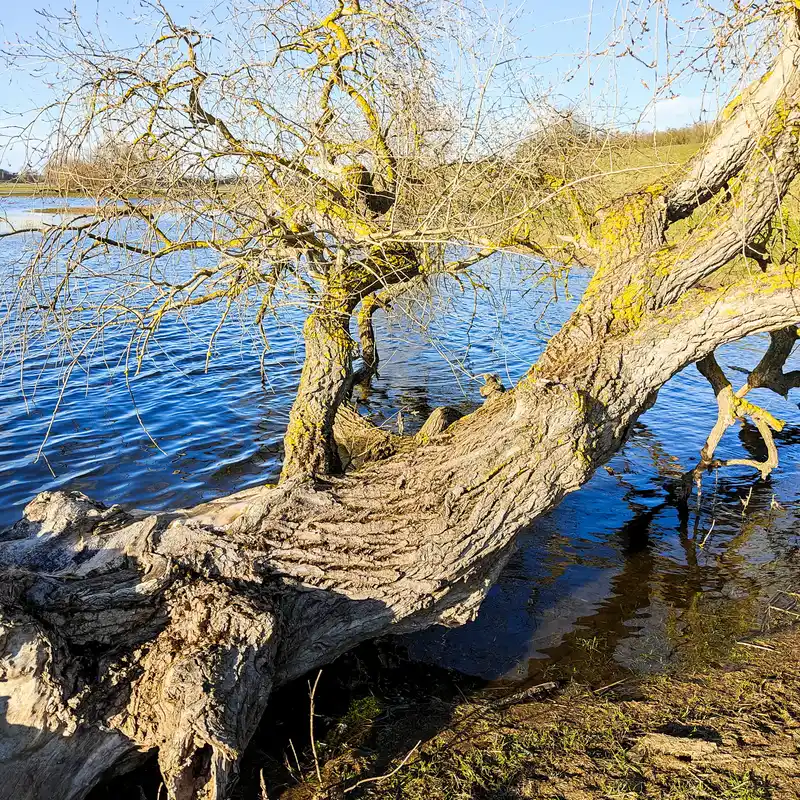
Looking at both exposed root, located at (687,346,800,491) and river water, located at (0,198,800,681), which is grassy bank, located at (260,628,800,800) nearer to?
river water, located at (0,198,800,681)

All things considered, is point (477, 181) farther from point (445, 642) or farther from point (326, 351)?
point (445, 642)

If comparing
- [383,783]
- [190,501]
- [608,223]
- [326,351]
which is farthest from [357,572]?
[190,501]

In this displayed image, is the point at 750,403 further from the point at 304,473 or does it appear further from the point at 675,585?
the point at 304,473

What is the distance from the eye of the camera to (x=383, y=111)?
5129 mm

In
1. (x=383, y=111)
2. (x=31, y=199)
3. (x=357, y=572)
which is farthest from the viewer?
(x=383, y=111)

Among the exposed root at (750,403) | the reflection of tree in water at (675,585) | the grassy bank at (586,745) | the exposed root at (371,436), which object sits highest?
the exposed root at (750,403)

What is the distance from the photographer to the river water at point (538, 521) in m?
5.36

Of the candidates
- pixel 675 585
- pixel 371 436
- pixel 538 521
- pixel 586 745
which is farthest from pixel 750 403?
pixel 371 436

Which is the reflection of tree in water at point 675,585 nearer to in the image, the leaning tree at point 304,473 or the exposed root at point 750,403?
the exposed root at point 750,403

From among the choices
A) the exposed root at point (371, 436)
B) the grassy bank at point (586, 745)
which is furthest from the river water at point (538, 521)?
the exposed root at point (371, 436)

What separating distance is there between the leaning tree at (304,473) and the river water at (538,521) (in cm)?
72

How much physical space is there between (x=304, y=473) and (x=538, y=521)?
372 centimetres

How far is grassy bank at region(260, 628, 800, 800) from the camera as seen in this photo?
11.8 ft

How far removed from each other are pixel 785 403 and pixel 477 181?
8.96 meters
